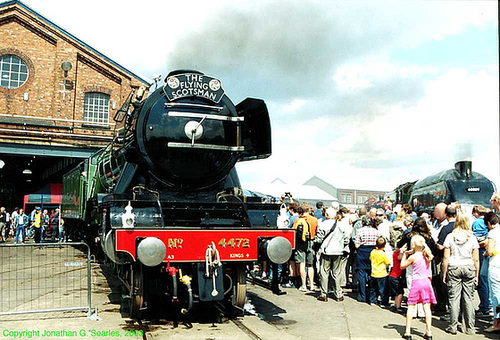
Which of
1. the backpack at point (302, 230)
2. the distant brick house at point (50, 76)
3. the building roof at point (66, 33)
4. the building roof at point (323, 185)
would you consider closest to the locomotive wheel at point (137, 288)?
the backpack at point (302, 230)

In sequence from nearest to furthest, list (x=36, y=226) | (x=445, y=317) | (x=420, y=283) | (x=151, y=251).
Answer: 1. (x=151, y=251)
2. (x=420, y=283)
3. (x=445, y=317)
4. (x=36, y=226)

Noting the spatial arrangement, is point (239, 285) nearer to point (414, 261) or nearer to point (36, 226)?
point (414, 261)

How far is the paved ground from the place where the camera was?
5.37 m

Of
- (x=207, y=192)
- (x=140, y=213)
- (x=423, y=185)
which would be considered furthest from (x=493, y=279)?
(x=423, y=185)

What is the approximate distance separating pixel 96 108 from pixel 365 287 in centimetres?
1822

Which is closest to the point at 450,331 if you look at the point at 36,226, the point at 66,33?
the point at 36,226

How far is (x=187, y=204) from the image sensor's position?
612cm

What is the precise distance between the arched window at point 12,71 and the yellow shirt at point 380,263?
19.1 meters

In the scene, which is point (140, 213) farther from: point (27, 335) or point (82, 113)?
point (82, 113)

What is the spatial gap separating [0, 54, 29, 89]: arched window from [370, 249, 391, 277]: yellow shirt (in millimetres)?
19122

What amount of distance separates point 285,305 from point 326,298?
2.66ft

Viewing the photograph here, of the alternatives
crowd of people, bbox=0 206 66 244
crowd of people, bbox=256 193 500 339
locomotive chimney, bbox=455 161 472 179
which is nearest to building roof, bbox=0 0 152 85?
crowd of people, bbox=0 206 66 244

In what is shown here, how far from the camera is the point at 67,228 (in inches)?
736

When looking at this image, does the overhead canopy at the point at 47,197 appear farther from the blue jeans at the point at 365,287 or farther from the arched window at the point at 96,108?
the blue jeans at the point at 365,287
